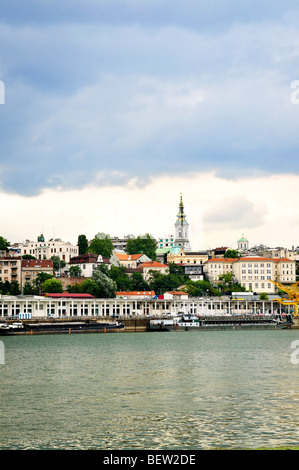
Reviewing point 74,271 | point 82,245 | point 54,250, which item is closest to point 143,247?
point 82,245

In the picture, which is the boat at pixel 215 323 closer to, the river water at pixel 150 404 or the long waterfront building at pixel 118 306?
the long waterfront building at pixel 118 306

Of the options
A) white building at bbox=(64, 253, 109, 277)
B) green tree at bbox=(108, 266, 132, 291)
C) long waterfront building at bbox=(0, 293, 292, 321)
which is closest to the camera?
long waterfront building at bbox=(0, 293, 292, 321)

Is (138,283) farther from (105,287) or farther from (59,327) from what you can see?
(59,327)

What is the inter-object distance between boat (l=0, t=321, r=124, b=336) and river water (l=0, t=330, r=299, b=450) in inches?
1803

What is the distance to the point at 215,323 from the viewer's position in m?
107

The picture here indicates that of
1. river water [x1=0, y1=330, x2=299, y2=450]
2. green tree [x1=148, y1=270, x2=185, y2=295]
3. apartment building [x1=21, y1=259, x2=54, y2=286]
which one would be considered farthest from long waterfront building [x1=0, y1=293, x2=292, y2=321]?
river water [x1=0, y1=330, x2=299, y2=450]

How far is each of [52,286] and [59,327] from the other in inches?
1096

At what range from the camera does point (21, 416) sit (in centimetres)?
2327

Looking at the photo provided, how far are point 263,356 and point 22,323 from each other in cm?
5282

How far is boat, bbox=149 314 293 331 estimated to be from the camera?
4016 inches

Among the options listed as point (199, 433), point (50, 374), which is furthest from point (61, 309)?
point (199, 433)

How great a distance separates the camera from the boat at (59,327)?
294ft

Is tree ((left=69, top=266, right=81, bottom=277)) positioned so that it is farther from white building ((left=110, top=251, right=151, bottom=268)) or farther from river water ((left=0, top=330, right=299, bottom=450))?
river water ((left=0, top=330, right=299, bottom=450))

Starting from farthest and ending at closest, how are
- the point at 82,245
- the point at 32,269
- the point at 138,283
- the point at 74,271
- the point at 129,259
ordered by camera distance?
the point at 129,259 < the point at 82,245 < the point at 138,283 < the point at 32,269 < the point at 74,271
